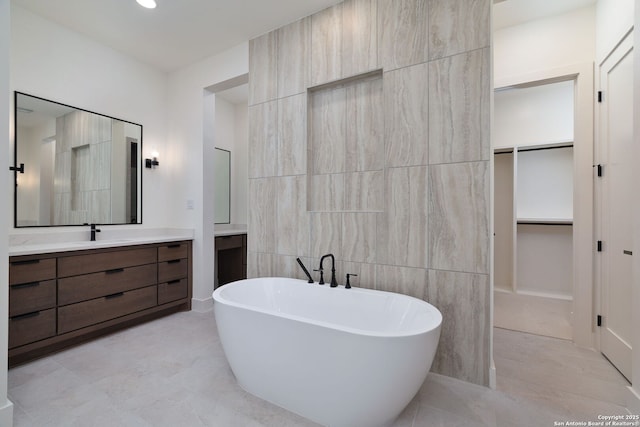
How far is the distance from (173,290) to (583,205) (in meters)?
4.03

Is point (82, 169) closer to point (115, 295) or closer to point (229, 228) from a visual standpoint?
point (115, 295)

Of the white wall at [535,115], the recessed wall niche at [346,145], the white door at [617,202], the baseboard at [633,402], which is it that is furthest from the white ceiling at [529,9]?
the baseboard at [633,402]

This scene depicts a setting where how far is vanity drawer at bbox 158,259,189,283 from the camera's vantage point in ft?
9.95

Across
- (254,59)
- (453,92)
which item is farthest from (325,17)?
(453,92)

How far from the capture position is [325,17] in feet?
8.11

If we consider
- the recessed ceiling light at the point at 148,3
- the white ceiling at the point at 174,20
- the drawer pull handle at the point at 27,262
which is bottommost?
the drawer pull handle at the point at 27,262

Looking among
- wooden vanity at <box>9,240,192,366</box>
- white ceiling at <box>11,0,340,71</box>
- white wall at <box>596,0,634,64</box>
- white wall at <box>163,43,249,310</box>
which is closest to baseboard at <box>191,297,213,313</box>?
white wall at <box>163,43,249,310</box>

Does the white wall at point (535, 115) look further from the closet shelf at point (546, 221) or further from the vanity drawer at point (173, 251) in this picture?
the vanity drawer at point (173, 251)

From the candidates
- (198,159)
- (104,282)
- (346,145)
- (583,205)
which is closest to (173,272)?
(104,282)

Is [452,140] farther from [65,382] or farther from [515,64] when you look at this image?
[65,382]

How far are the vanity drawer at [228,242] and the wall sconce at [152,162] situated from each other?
1.17 metres

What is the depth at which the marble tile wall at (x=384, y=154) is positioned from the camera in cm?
191

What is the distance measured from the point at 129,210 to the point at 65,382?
5.96 ft

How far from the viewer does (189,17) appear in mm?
2564
